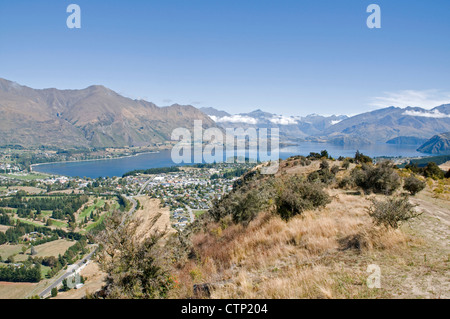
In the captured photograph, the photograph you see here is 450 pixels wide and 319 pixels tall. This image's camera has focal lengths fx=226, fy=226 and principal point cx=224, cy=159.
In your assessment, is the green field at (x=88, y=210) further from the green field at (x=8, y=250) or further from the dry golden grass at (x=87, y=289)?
the dry golden grass at (x=87, y=289)

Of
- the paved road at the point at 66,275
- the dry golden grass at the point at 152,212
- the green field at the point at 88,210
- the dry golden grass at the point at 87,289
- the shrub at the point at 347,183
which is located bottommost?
the paved road at the point at 66,275

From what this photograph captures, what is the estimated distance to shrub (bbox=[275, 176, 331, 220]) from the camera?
10180 millimetres

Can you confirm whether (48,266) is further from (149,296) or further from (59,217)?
(149,296)

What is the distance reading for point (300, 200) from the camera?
33.6 feet

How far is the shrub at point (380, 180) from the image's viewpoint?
590 inches

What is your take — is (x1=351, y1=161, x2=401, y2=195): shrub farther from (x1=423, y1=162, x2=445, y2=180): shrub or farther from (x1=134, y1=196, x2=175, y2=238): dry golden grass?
(x1=134, y1=196, x2=175, y2=238): dry golden grass

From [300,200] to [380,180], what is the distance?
334 inches

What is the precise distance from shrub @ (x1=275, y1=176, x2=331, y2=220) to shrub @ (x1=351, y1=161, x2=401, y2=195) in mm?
6415

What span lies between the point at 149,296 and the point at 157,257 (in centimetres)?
84

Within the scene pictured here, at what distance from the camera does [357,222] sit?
766cm

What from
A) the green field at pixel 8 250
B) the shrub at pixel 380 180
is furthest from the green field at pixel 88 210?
the shrub at pixel 380 180

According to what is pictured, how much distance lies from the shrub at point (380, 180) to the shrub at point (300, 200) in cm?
641

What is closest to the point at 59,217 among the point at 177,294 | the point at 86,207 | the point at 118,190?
the point at 86,207
